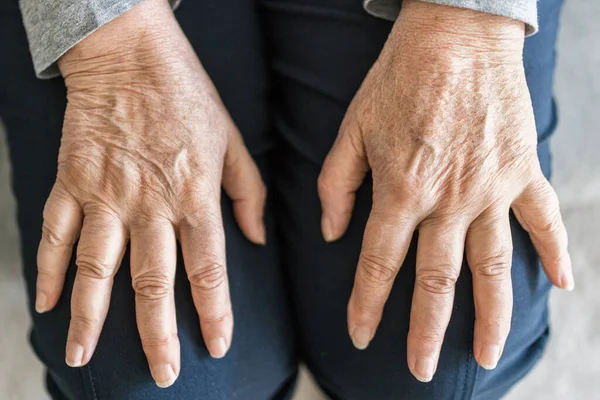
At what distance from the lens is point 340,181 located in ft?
2.10

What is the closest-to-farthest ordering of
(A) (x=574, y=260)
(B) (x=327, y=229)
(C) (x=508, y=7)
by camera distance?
1. (C) (x=508, y=7)
2. (B) (x=327, y=229)
3. (A) (x=574, y=260)

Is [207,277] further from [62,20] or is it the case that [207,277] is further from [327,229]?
[62,20]

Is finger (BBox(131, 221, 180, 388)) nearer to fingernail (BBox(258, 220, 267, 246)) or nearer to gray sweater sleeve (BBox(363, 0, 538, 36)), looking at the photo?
fingernail (BBox(258, 220, 267, 246))

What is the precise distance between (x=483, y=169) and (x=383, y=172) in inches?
3.7

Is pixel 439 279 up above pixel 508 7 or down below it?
below

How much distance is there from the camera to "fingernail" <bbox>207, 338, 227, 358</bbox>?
622 mm

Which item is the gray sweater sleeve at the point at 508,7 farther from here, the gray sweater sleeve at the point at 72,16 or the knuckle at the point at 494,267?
the knuckle at the point at 494,267

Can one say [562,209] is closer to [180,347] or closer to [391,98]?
[391,98]

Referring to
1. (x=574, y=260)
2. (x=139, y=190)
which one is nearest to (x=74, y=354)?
(x=139, y=190)

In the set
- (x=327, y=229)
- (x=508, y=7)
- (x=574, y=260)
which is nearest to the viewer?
(x=508, y=7)

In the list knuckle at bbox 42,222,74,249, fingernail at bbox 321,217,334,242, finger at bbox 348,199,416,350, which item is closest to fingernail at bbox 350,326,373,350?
finger at bbox 348,199,416,350

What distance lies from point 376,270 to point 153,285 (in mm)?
218

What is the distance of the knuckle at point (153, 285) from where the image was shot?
0.59 m

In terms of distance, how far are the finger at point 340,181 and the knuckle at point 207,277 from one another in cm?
14
